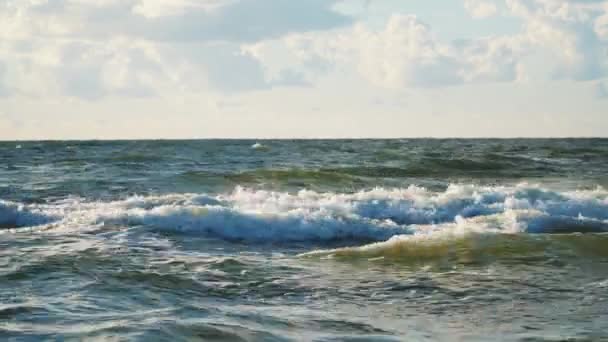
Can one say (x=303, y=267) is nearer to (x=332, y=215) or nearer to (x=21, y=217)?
(x=332, y=215)

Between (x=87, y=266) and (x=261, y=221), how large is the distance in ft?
16.3

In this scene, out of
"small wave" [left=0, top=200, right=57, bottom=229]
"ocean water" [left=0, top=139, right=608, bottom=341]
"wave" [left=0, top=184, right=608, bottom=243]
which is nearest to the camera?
"ocean water" [left=0, top=139, right=608, bottom=341]

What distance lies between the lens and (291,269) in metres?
10.1

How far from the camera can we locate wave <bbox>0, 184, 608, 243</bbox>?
14141 millimetres

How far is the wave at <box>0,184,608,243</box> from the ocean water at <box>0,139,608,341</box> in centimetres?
4

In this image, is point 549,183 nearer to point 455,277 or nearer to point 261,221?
point 261,221

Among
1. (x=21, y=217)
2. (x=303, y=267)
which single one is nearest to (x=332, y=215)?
(x=303, y=267)

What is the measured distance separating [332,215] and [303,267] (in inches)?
192

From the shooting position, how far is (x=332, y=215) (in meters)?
15.2

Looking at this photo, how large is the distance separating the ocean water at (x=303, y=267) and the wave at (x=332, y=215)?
0.04 m

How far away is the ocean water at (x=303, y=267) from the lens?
6.98m

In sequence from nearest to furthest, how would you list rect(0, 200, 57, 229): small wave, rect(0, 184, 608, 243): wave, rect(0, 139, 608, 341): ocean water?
rect(0, 139, 608, 341): ocean water, rect(0, 184, 608, 243): wave, rect(0, 200, 57, 229): small wave

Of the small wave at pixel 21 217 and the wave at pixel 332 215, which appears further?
the small wave at pixel 21 217

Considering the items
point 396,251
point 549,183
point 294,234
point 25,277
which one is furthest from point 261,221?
point 549,183
